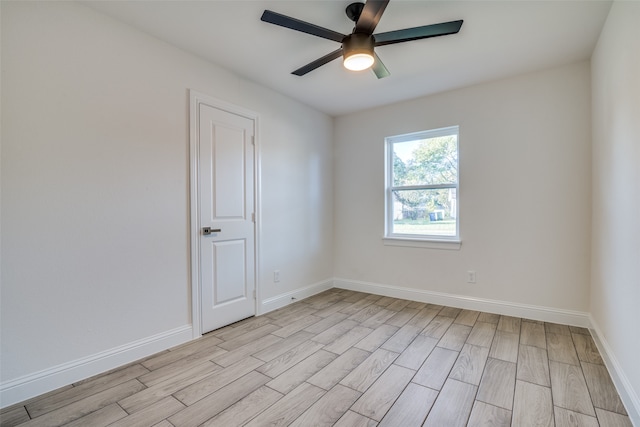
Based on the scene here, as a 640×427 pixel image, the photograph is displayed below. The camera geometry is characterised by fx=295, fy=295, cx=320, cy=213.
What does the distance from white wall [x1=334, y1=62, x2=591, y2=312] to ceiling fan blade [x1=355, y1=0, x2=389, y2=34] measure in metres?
1.98

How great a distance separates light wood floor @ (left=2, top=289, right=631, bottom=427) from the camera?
5.35 feet

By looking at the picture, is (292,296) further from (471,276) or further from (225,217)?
(471,276)

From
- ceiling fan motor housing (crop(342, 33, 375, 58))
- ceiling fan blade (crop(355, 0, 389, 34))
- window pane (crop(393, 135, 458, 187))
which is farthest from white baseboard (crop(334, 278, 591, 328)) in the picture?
ceiling fan blade (crop(355, 0, 389, 34))

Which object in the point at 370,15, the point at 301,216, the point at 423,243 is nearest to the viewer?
the point at 370,15

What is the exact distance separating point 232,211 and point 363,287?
2.16 metres

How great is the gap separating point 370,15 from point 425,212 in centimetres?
250

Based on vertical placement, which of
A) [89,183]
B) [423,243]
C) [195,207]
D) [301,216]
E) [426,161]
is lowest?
[423,243]

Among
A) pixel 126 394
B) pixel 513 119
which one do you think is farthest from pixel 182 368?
pixel 513 119

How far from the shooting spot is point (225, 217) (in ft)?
9.63

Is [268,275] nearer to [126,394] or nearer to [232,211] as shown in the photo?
[232,211]

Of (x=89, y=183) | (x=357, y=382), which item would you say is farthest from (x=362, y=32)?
(x=357, y=382)

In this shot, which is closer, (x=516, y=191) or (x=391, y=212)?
(x=516, y=191)

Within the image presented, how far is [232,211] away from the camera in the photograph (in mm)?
3000

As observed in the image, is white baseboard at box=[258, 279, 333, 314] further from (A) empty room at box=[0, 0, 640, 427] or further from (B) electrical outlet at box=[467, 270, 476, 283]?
(B) electrical outlet at box=[467, 270, 476, 283]
